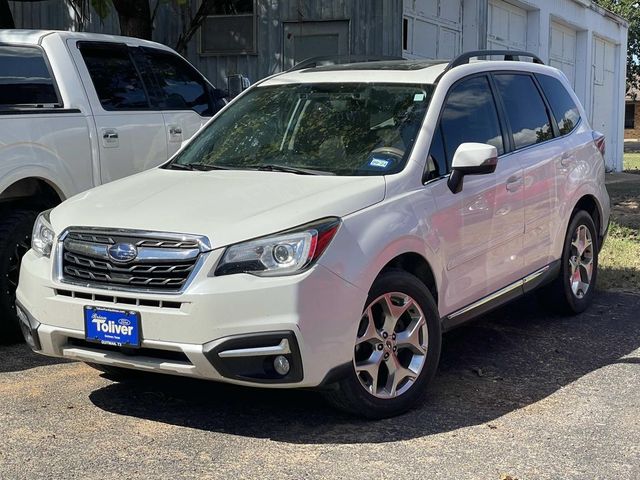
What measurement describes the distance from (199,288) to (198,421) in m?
0.88

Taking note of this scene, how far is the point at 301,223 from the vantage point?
13.6 feet

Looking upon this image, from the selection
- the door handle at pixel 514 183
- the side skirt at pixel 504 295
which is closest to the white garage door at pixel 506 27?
the side skirt at pixel 504 295

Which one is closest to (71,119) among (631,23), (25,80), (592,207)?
(25,80)

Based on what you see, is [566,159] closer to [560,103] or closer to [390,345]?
[560,103]

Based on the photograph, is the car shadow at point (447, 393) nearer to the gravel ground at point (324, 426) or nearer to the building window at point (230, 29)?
the gravel ground at point (324, 426)

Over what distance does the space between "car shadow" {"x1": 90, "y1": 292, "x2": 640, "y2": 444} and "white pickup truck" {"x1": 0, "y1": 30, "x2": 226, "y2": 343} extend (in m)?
1.63

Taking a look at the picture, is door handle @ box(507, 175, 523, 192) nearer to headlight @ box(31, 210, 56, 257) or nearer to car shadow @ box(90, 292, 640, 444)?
car shadow @ box(90, 292, 640, 444)

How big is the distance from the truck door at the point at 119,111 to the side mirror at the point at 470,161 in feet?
9.07

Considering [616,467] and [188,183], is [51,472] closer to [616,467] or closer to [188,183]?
[188,183]

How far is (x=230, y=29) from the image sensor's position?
13219 mm

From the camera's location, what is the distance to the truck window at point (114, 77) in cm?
671

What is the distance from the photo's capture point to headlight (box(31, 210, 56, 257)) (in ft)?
15.3

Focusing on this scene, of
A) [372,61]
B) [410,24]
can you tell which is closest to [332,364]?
[372,61]

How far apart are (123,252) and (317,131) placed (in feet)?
5.21
